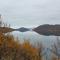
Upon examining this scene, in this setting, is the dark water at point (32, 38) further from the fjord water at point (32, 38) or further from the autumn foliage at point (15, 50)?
the autumn foliage at point (15, 50)

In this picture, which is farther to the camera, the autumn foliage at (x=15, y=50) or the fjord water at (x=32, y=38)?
the fjord water at (x=32, y=38)

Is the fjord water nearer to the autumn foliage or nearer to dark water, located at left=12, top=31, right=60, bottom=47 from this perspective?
dark water, located at left=12, top=31, right=60, bottom=47

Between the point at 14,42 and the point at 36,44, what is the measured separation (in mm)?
1861

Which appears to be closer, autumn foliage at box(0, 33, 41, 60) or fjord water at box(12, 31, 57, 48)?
autumn foliage at box(0, 33, 41, 60)

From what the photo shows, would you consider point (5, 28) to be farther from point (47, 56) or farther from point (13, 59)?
point (47, 56)

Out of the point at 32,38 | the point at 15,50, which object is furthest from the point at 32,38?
the point at 15,50

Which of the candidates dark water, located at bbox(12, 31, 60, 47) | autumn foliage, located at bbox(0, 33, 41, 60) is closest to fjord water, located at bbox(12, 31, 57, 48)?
dark water, located at bbox(12, 31, 60, 47)

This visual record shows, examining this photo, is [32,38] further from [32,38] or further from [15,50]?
[15,50]

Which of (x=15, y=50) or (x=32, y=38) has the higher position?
(x=32, y=38)

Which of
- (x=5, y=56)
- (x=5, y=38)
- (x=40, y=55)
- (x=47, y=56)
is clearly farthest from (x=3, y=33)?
(x=47, y=56)

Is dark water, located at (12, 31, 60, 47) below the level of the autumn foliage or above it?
above

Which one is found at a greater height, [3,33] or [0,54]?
[3,33]

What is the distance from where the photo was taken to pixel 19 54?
21.5 m

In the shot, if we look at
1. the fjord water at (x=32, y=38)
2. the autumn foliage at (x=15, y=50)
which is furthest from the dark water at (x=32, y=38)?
the autumn foliage at (x=15, y=50)
